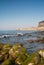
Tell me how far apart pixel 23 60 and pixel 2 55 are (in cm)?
216

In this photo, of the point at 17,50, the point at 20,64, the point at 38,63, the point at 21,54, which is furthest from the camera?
the point at 17,50

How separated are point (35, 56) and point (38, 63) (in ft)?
2.21

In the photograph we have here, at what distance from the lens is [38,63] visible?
9.88m

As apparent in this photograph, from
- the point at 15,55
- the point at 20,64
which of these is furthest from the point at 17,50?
the point at 20,64

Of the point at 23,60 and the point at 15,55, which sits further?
the point at 15,55

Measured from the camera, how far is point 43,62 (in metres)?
9.89

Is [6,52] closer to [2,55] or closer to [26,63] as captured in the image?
[2,55]

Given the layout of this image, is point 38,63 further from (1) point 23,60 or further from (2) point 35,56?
(1) point 23,60

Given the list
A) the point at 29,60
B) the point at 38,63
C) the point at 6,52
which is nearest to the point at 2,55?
the point at 6,52

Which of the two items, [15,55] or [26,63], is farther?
[15,55]

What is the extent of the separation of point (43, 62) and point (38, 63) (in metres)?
0.36

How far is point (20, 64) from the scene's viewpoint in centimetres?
1082

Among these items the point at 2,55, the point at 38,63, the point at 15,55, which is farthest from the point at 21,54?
the point at 38,63

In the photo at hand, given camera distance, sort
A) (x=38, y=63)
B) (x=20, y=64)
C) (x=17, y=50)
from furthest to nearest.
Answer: (x=17, y=50)
(x=20, y=64)
(x=38, y=63)
